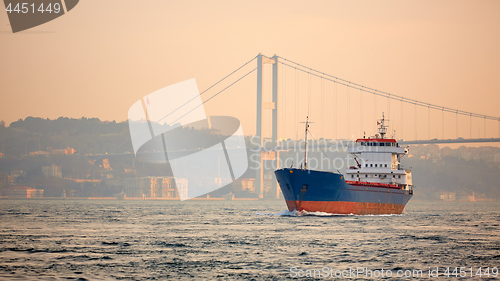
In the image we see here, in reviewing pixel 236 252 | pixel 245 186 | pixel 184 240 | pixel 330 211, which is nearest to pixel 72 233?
pixel 184 240

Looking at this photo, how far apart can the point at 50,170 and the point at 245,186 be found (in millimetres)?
53822

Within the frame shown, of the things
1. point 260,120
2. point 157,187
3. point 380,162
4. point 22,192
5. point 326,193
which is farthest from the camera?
point 22,192

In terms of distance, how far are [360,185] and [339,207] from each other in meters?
2.52

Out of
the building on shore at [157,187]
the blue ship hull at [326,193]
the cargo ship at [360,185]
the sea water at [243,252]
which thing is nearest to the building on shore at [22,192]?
the building on shore at [157,187]

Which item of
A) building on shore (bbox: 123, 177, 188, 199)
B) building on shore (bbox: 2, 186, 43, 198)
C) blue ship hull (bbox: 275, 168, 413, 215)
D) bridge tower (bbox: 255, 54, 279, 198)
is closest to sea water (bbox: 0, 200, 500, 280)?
blue ship hull (bbox: 275, 168, 413, 215)

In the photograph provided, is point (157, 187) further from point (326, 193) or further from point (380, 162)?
point (326, 193)

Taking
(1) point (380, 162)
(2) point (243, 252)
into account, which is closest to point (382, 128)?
(1) point (380, 162)

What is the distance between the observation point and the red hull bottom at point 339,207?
45.1 metres

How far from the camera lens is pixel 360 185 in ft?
154

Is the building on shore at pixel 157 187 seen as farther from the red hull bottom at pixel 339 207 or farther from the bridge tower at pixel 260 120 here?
the red hull bottom at pixel 339 207

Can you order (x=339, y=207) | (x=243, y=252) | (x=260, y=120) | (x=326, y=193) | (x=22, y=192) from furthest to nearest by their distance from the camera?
1. (x=22, y=192)
2. (x=260, y=120)
3. (x=339, y=207)
4. (x=326, y=193)
5. (x=243, y=252)

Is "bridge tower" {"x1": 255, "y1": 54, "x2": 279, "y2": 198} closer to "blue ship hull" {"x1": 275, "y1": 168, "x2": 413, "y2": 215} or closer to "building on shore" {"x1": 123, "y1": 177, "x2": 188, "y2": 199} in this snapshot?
"blue ship hull" {"x1": 275, "y1": 168, "x2": 413, "y2": 215}

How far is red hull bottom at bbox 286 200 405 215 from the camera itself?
45125 mm

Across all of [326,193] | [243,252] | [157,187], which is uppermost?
[157,187]
